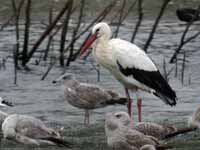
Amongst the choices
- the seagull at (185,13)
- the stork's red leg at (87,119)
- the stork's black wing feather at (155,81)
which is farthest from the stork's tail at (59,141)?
the seagull at (185,13)

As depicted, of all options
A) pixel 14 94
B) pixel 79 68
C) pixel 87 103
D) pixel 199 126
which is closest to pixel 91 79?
pixel 79 68

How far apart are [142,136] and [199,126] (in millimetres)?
1277

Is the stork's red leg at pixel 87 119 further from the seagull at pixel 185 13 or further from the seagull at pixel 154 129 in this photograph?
the seagull at pixel 185 13

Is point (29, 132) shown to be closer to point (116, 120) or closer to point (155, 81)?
point (116, 120)

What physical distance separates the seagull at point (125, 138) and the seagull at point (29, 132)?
0.50 meters

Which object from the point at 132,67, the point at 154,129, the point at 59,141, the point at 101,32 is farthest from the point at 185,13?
the point at 59,141

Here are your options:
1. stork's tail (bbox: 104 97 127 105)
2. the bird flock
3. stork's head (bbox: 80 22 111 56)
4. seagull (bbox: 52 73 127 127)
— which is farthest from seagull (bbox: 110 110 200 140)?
stork's head (bbox: 80 22 111 56)

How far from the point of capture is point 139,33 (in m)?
21.2

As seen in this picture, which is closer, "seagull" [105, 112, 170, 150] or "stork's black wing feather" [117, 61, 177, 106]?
"seagull" [105, 112, 170, 150]

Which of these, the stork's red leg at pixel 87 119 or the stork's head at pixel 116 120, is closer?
the stork's head at pixel 116 120

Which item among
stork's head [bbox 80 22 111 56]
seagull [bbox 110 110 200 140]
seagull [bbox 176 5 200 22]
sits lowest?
seagull [bbox 176 5 200 22]

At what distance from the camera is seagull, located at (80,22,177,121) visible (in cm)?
1203

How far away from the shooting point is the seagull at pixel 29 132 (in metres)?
9.19

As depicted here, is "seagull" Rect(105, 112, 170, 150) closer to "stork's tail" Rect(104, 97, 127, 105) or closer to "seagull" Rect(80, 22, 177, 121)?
"stork's tail" Rect(104, 97, 127, 105)
